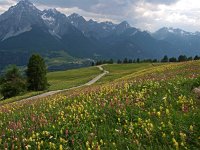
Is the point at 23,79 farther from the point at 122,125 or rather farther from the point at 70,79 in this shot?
the point at 122,125

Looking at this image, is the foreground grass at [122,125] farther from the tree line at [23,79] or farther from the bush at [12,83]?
the tree line at [23,79]

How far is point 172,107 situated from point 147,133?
8.00 feet

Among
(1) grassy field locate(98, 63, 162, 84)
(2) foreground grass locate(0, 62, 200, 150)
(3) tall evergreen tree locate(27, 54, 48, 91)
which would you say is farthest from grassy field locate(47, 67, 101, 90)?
(2) foreground grass locate(0, 62, 200, 150)

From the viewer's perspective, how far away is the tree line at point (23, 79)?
289 feet

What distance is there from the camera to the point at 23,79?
9212cm

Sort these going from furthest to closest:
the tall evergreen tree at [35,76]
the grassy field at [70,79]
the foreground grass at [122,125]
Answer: the tall evergreen tree at [35,76] → the grassy field at [70,79] → the foreground grass at [122,125]

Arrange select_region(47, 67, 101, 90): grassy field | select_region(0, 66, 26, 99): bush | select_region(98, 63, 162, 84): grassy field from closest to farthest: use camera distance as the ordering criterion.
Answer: select_region(0, 66, 26, 99): bush < select_region(47, 67, 101, 90): grassy field < select_region(98, 63, 162, 84): grassy field

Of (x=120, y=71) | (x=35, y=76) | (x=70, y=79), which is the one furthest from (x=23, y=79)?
(x=120, y=71)

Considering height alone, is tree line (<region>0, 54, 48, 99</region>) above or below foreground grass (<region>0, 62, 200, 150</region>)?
below

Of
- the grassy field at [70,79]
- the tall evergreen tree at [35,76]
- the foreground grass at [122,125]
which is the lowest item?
the grassy field at [70,79]

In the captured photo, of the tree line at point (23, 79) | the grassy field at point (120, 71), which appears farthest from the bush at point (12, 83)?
the grassy field at point (120, 71)

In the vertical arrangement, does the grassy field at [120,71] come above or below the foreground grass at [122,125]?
below

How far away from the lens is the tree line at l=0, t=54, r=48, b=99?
289 ft

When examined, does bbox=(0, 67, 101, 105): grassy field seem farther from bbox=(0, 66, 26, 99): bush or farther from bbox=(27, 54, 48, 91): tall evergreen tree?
bbox=(0, 66, 26, 99): bush
